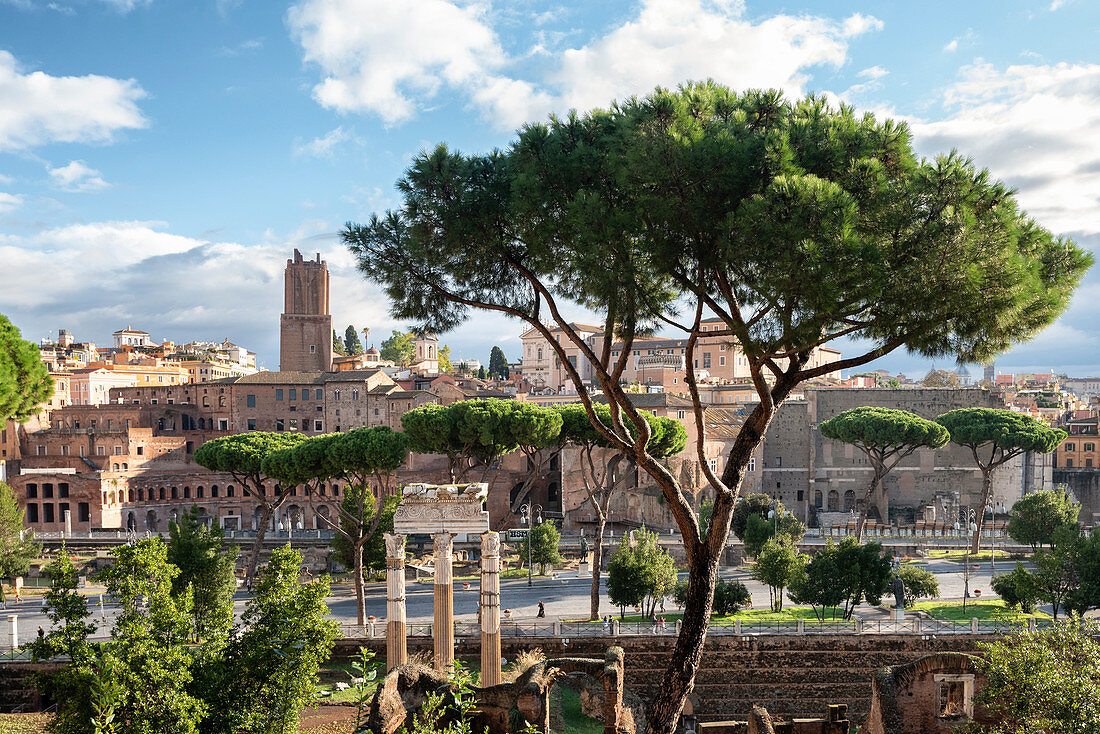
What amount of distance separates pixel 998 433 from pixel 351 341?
212 feet

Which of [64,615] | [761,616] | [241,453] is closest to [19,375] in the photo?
[241,453]

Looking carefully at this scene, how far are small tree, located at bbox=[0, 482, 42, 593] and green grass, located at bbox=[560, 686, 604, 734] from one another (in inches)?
736

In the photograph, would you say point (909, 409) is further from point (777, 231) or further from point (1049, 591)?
point (777, 231)

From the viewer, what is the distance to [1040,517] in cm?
2733

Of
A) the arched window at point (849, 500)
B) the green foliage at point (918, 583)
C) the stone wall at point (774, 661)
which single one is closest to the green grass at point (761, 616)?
the green foliage at point (918, 583)

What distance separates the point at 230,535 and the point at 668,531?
1858 cm

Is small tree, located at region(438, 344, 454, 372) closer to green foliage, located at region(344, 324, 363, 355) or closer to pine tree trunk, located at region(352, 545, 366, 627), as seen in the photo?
green foliage, located at region(344, 324, 363, 355)

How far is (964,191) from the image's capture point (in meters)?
7.44

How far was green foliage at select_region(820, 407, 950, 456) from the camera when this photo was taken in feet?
105

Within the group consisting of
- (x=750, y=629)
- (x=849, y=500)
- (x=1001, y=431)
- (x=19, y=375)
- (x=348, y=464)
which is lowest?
(x=849, y=500)

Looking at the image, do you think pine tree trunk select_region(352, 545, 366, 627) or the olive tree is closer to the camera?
the olive tree

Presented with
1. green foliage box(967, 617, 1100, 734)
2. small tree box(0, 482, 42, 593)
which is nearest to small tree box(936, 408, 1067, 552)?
green foliage box(967, 617, 1100, 734)

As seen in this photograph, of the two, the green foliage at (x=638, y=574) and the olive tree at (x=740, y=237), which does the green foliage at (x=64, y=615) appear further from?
the green foliage at (x=638, y=574)

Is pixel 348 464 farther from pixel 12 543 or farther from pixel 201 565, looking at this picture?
pixel 12 543
